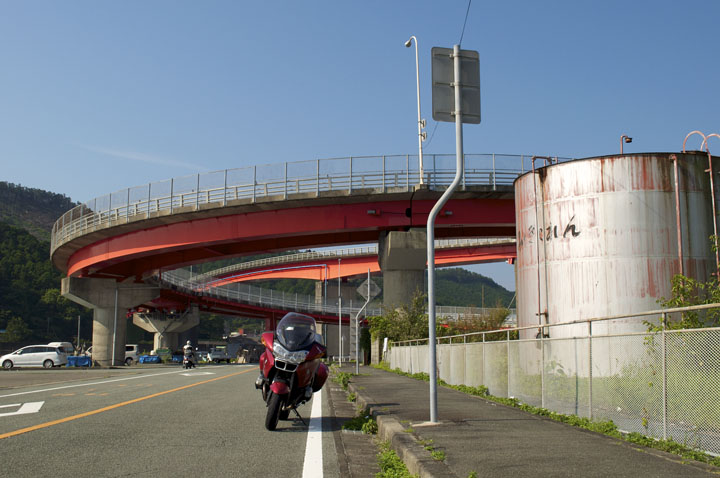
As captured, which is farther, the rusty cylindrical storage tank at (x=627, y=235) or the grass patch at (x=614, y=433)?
the rusty cylindrical storage tank at (x=627, y=235)

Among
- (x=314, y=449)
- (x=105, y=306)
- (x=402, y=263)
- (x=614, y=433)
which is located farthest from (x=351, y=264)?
(x=314, y=449)

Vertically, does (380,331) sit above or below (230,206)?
below

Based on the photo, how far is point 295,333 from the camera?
31.1ft

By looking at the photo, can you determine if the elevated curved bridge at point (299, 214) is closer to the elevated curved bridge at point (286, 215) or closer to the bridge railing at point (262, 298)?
the elevated curved bridge at point (286, 215)

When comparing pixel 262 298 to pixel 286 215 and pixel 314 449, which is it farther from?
pixel 314 449

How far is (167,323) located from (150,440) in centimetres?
8496

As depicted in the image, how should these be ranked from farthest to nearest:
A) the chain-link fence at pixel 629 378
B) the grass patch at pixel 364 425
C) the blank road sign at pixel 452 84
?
the blank road sign at pixel 452 84 → the grass patch at pixel 364 425 → the chain-link fence at pixel 629 378

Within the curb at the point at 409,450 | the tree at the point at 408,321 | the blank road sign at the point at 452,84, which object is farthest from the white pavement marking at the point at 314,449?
the tree at the point at 408,321

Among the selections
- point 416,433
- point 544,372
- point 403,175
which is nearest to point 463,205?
point 403,175

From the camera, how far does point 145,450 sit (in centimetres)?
742

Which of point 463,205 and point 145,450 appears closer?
point 145,450

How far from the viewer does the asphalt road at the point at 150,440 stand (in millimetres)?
6449

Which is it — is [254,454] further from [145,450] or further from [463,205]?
[463,205]

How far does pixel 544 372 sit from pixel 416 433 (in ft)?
13.1
